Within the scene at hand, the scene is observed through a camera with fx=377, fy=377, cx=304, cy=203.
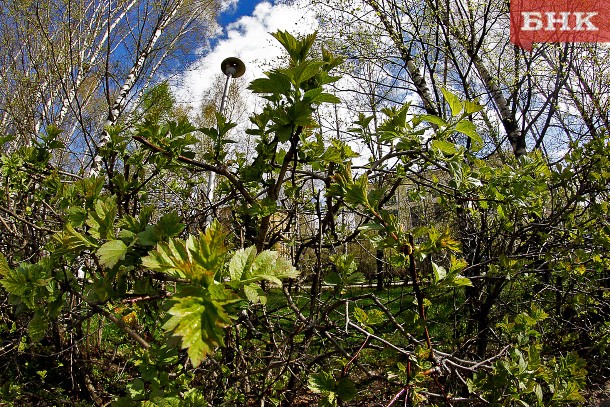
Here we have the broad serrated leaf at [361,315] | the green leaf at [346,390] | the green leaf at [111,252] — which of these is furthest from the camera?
the broad serrated leaf at [361,315]

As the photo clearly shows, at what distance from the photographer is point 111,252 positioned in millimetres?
867

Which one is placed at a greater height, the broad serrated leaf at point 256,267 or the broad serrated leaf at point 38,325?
the broad serrated leaf at point 256,267

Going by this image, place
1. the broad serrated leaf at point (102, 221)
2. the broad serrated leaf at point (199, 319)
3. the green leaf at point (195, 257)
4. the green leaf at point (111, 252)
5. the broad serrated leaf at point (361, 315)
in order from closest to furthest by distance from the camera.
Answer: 1. the broad serrated leaf at point (199, 319)
2. the green leaf at point (195, 257)
3. the green leaf at point (111, 252)
4. the broad serrated leaf at point (102, 221)
5. the broad serrated leaf at point (361, 315)

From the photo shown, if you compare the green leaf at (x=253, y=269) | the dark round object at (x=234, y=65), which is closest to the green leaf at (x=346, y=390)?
the green leaf at (x=253, y=269)

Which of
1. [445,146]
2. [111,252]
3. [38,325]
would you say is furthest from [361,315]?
[38,325]

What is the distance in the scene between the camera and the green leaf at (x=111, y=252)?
840mm

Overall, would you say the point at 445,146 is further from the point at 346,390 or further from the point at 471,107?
the point at 346,390

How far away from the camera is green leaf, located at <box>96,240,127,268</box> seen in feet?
2.76

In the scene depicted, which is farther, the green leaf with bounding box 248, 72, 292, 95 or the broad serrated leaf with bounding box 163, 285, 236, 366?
the green leaf with bounding box 248, 72, 292, 95

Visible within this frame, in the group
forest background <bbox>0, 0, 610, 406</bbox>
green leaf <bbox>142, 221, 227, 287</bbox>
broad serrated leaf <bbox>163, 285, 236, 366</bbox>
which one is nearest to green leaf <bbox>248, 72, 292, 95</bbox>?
forest background <bbox>0, 0, 610, 406</bbox>

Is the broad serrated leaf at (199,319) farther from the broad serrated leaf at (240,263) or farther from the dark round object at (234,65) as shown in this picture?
the dark round object at (234,65)

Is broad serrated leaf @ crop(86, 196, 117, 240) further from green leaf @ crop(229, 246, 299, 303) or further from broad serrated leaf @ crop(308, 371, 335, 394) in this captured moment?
broad serrated leaf @ crop(308, 371, 335, 394)

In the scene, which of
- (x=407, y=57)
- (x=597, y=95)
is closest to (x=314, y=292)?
(x=407, y=57)

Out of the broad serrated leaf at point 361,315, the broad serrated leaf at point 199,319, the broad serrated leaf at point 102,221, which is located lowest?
the broad serrated leaf at point 361,315
